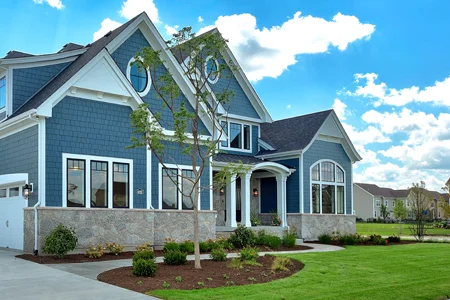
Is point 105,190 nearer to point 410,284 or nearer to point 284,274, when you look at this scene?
point 284,274

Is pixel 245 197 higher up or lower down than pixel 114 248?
higher up

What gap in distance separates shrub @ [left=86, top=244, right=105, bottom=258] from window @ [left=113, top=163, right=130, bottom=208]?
73.2 inches

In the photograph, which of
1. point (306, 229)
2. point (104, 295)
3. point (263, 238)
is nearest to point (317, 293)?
point (104, 295)

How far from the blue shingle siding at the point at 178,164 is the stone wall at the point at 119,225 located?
46 centimetres

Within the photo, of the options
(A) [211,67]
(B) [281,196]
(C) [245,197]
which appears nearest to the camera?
(A) [211,67]

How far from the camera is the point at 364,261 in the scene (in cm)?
1578

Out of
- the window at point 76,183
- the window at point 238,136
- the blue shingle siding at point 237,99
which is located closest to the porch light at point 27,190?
the window at point 76,183

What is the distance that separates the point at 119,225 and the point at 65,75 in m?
5.78

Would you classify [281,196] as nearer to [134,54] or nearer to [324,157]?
[324,157]

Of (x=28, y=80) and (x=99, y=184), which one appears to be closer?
(x=99, y=184)

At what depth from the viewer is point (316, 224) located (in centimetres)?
2670

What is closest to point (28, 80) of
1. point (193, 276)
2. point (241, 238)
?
point (241, 238)

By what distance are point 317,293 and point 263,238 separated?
34.3 ft

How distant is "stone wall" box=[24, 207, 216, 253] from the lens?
15852mm
